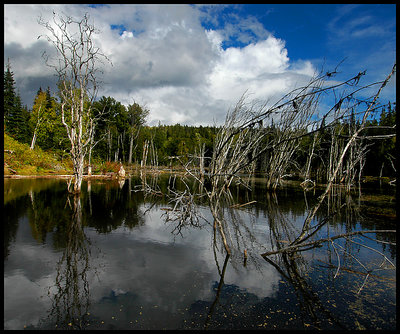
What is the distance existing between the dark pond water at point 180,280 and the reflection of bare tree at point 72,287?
0.06ft

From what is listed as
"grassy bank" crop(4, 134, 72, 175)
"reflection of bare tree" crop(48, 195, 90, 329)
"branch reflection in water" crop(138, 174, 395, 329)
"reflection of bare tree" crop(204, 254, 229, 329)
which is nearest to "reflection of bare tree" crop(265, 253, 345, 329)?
"branch reflection in water" crop(138, 174, 395, 329)

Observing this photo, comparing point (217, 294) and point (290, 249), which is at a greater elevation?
point (290, 249)

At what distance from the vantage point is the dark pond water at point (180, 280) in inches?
152

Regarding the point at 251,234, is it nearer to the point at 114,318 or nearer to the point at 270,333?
the point at 270,333

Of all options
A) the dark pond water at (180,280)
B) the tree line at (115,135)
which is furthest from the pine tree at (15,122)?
the dark pond water at (180,280)

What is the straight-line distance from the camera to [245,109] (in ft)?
40.4

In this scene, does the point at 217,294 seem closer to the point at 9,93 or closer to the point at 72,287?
the point at 72,287

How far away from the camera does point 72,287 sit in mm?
4609

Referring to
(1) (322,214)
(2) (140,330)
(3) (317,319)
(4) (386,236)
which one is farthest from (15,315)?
(1) (322,214)

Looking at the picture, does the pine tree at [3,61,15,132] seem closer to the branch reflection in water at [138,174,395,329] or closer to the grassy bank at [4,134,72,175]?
the grassy bank at [4,134,72,175]

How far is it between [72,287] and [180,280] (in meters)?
2.02

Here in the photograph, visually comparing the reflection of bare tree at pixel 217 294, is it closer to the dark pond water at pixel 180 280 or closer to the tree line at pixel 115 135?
the dark pond water at pixel 180 280

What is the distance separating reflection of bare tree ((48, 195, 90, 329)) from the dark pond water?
0.02 m

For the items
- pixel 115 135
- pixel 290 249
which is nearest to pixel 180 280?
pixel 290 249
